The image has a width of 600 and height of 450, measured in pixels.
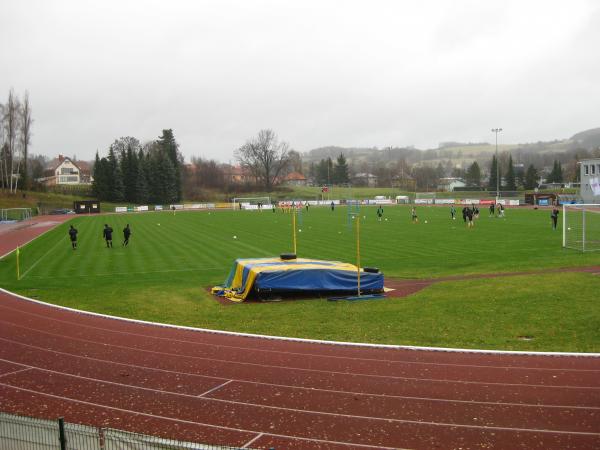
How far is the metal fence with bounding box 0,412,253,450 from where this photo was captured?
267 inches

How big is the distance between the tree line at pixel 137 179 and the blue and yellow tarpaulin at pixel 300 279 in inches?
3847

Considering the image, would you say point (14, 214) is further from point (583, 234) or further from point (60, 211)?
point (583, 234)

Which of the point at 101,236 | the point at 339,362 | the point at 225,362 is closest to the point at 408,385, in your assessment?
the point at 339,362

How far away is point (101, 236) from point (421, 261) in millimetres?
29722

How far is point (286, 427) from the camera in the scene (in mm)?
9531

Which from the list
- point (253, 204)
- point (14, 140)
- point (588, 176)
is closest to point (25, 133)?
point (14, 140)

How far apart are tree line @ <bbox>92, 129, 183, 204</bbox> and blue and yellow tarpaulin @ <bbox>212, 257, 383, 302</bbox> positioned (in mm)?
97711

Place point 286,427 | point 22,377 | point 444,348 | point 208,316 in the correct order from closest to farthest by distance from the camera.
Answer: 1. point 286,427
2. point 22,377
3. point 444,348
4. point 208,316

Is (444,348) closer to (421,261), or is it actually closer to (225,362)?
(225,362)

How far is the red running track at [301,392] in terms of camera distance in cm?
919

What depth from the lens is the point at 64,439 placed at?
6656mm

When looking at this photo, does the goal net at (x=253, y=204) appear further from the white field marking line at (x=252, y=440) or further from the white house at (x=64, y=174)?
the white field marking line at (x=252, y=440)

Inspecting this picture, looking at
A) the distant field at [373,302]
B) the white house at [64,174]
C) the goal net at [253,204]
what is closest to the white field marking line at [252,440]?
the distant field at [373,302]

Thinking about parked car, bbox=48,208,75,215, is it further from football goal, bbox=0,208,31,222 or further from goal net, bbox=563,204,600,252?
goal net, bbox=563,204,600,252
